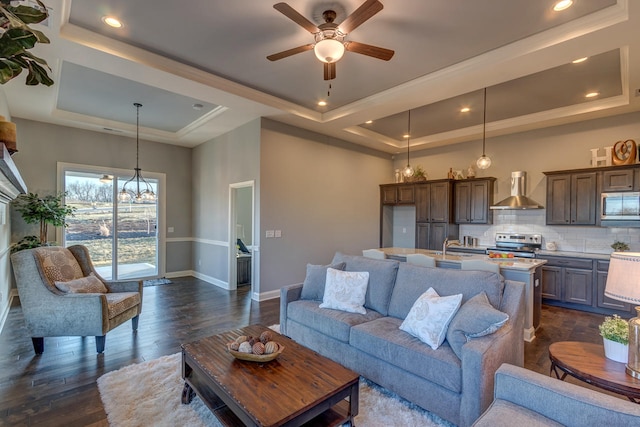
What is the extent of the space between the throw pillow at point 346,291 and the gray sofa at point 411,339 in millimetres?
89

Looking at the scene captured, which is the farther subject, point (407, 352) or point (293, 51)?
point (293, 51)

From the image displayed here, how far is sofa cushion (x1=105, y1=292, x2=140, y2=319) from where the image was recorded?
10.8 feet

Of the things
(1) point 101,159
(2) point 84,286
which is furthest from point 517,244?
(1) point 101,159

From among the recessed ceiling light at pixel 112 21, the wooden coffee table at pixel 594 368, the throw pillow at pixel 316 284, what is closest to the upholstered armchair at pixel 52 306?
the throw pillow at pixel 316 284

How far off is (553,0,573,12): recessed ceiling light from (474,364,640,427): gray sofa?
3087mm

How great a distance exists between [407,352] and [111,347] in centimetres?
319

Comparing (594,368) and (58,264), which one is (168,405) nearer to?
(58,264)

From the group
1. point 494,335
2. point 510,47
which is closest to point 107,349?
point 494,335

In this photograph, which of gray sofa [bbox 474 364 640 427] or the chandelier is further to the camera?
the chandelier

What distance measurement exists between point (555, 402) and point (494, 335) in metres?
0.66

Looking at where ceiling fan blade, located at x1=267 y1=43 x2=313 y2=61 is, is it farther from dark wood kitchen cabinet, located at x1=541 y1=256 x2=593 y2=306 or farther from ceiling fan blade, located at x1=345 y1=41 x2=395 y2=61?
dark wood kitchen cabinet, located at x1=541 y1=256 x2=593 y2=306

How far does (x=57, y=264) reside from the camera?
345 centimetres

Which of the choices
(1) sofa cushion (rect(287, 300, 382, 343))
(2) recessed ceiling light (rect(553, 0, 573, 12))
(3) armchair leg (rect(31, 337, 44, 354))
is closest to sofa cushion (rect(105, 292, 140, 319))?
(3) armchair leg (rect(31, 337, 44, 354))

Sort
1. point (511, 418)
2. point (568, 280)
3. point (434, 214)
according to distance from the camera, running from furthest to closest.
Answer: point (434, 214), point (568, 280), point (511, 418)
